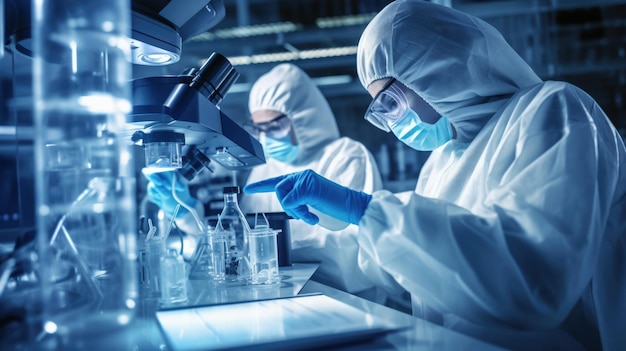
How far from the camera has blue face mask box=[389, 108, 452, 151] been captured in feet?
4.84

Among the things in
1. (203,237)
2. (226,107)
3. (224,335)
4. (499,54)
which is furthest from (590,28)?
(224,335)

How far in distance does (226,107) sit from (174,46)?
9.55ft

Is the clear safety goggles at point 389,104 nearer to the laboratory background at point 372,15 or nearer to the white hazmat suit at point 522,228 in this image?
the white hazmat suit at point 522,228

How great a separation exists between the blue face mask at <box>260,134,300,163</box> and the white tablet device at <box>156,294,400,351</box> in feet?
5.49

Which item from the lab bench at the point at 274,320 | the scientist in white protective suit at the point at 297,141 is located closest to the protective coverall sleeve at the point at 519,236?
the lab bench at the point at 274,320

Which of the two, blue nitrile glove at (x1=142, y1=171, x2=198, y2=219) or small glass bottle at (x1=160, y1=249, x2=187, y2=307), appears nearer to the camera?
small glass bottle at (x1=160, y1=249, x2=187, y2=307)

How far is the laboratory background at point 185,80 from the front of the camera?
0.76 meters

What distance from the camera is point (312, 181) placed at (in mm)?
1235

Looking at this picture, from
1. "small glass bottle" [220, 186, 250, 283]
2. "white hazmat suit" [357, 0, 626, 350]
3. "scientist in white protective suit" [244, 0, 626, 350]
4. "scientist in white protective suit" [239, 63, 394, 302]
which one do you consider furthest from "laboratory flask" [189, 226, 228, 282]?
"scientist in white protective suit" [239, 63, 394, 302]

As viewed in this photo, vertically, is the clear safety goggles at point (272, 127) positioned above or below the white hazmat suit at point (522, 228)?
above

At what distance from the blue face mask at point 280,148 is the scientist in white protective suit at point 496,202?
1.28 meters

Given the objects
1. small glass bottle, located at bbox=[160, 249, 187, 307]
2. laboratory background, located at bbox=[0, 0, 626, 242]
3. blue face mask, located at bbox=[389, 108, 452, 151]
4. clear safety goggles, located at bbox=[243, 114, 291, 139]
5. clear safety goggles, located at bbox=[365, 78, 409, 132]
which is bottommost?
small glass bottle, located at bbox=[160, 249, 187, 307]

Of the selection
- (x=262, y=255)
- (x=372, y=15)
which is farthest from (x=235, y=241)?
(x=372, y=15)

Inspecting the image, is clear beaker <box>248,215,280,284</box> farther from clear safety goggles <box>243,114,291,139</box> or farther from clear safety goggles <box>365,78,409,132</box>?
clear safety goggles <box>243,114,291,139</box>
